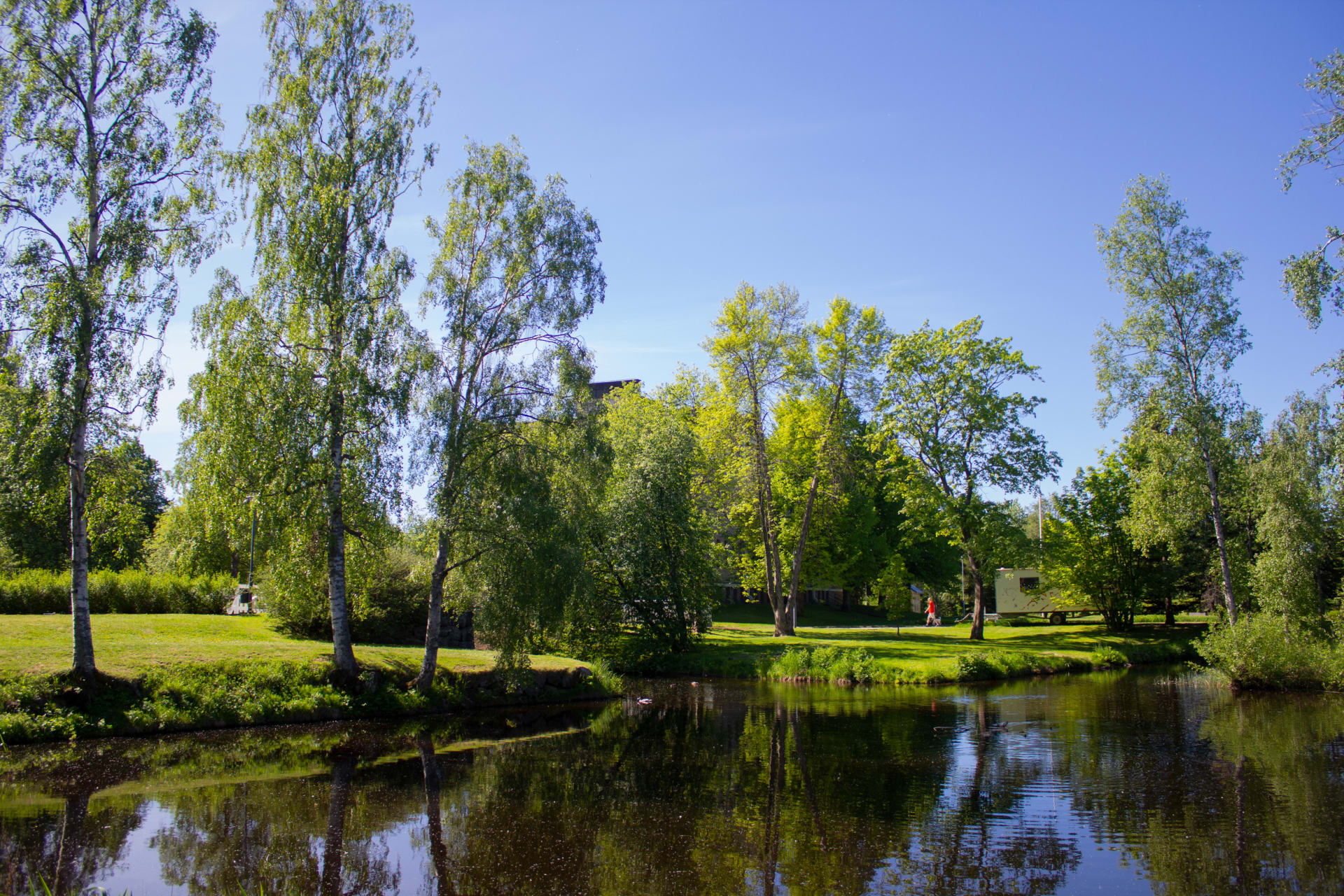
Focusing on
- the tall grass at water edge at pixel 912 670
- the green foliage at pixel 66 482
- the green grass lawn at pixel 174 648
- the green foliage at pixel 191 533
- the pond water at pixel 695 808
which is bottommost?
the tall grass at water edge at pixel 912 670

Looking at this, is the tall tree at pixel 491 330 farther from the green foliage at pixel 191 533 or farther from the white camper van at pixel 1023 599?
the white camper van at pixel 1023 599

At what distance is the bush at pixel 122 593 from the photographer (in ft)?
85.0

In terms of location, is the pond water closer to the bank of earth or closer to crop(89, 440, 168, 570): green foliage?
the bank of earth

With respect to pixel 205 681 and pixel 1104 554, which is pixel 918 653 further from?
pixel 205 681

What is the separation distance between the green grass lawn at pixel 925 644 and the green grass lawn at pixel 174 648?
7.56 metres

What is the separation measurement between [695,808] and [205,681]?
12.2 m

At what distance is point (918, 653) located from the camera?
103 feet

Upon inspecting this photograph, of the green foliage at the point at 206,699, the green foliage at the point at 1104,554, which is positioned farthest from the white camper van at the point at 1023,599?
the green foliage at the point at 206,699

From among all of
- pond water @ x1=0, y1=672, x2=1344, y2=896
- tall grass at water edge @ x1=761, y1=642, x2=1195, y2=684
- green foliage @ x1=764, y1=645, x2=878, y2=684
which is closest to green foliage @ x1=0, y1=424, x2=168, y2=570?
pond water @ x1=0, y1=672, x2=1344, y2=896

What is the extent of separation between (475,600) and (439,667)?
106 inches

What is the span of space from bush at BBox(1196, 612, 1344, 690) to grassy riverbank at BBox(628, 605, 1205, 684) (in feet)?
22.4

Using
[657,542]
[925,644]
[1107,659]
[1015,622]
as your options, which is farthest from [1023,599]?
[657,542]

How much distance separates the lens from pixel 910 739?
17578mm

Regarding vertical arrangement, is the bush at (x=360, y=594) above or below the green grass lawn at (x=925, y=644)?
above
